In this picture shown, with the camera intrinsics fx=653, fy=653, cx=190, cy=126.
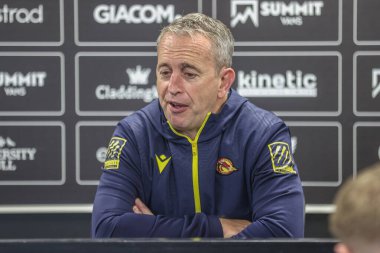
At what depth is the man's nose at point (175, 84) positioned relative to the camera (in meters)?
1.81

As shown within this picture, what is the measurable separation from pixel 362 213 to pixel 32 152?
2462mm

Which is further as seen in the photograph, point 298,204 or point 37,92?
point 37,92

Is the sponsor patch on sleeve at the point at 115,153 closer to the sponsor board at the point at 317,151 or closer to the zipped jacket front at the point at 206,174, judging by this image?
the zipped jacket front at the point at 206,174

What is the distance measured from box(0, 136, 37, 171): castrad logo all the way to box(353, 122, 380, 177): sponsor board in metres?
1.43

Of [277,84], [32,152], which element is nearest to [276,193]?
[277,84]

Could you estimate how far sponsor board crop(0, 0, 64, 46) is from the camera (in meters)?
2.88

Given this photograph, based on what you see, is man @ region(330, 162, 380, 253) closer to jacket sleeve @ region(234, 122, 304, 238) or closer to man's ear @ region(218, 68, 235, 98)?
jacket sleeve @ region(234, 122, 304, 238)

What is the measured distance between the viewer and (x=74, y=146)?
116 inches

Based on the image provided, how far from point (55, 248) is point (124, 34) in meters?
2.04

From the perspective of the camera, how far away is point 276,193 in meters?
1.81

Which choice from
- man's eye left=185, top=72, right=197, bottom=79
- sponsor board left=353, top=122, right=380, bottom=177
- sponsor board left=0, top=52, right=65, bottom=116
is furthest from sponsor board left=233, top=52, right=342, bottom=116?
man's eye left=185, top=72, right=197, bottom=79

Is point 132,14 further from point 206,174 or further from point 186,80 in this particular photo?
point 206,174

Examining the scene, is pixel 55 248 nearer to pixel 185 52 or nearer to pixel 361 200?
pixel 361 200

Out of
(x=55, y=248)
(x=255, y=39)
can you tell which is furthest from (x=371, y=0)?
(x=55, y=248)
